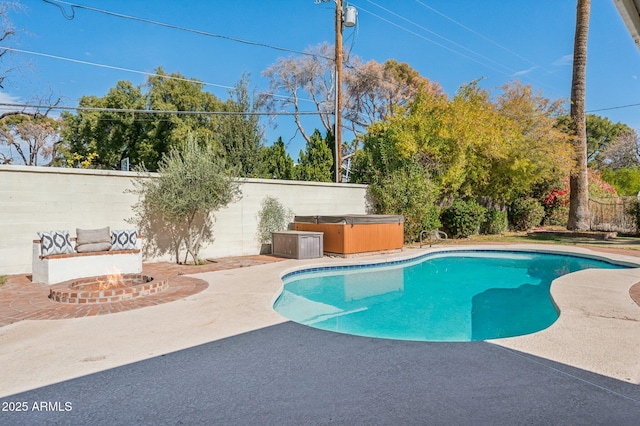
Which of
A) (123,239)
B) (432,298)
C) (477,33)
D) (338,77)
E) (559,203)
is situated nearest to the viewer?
(432,298)

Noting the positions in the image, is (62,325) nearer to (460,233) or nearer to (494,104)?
(460,233)

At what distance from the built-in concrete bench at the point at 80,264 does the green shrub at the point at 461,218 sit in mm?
11730

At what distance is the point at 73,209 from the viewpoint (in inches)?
308

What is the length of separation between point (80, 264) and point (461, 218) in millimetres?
12808

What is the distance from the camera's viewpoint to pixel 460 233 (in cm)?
1480

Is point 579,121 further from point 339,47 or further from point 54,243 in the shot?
point 54,243

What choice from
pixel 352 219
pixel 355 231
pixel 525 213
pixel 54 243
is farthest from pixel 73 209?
pixel 525 213

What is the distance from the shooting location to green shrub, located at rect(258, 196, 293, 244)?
10.9 meters

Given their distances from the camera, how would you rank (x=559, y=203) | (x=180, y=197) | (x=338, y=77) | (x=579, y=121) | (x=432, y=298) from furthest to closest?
(x=559, y=203) → (x=579, y=121) → (x=338, y=77) → (x=180, y=197) → (x=432, y=298)

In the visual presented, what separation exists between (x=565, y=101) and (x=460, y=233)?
8.40m

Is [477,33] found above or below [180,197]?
above

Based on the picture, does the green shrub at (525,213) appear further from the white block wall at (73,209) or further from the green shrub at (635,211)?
the white block wall at (73,209)

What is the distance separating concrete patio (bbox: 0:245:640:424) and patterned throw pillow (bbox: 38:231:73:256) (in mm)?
2587

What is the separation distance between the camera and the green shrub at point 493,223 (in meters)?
16.5
